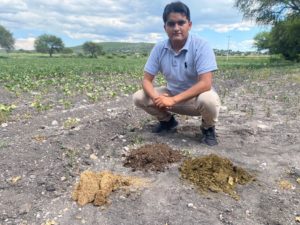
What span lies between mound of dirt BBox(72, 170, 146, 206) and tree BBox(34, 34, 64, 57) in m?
96.2

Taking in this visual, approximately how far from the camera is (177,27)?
14.0ft

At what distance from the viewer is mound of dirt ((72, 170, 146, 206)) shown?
3.18m

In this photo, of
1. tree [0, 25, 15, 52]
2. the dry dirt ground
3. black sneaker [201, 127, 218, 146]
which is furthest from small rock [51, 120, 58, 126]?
tree [0, 25, 15, 52]

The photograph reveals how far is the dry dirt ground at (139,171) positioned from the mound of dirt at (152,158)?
76 millimetres

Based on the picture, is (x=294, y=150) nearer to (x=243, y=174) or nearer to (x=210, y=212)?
(x=243, y=174)

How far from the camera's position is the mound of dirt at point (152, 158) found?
12.5ft

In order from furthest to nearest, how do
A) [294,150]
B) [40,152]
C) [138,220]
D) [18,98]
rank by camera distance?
[18,98]
[294,150]
[40,152]
[138,220]

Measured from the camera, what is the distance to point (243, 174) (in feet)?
11.9

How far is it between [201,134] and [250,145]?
64 centimetres

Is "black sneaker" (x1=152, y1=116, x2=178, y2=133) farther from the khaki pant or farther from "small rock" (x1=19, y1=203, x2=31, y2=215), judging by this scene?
"small rock" (x1=19, y1=203, x2=31, y2=215)

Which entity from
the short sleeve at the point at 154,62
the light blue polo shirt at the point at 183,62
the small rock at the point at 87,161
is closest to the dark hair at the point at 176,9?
the light blue polo shirt at the point at 183,62

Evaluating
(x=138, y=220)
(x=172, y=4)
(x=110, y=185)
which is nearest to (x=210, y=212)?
(x=138, y=220)

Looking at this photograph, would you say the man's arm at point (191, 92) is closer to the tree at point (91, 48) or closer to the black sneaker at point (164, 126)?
the black sneaker at point (164, 126)

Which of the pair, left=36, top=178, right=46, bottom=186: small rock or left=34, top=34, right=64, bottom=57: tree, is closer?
left=36, top=178, right=46, bottom=186: small rock
